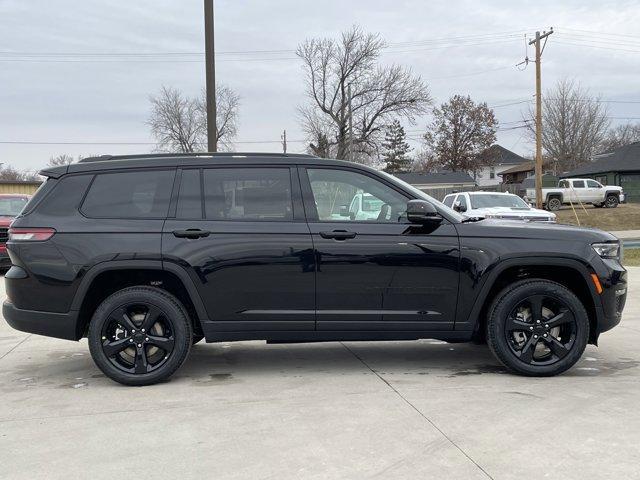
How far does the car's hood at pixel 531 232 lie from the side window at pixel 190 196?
7.18ft

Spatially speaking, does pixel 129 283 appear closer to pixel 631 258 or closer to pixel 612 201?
pixel 631 258

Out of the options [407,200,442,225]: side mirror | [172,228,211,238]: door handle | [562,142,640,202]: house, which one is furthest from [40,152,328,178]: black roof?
[562,142,640,202]: house

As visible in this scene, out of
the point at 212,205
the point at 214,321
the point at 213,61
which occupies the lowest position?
the point at 214,321

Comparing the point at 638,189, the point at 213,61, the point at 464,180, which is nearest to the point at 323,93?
the point at 464,180

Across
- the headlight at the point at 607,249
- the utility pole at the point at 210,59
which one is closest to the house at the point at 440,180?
the utility pole at the point at 210,59

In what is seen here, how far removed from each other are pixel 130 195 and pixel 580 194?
34.8 m

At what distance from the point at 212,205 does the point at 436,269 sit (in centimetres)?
193

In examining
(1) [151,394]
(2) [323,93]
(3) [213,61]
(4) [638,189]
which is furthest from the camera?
(2) [323,93]

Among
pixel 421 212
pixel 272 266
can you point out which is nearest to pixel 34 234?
pixel 272 266

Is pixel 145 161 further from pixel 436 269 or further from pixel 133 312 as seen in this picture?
pixel 436 269

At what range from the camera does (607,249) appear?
5027 mm

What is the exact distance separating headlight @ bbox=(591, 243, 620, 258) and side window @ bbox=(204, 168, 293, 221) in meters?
2.58

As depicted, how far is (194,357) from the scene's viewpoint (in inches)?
237

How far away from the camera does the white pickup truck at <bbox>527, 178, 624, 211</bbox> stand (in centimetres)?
3448
